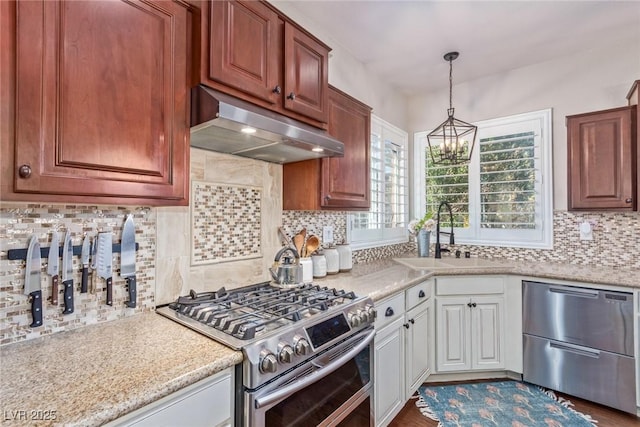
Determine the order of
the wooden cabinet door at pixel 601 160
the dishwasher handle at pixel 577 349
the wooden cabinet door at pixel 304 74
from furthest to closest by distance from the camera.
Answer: the wooden cabinet door at pixel 601 160 < the dishwasher handle at pixel 577 349 < the wooden cabinet door at pixel 304 74

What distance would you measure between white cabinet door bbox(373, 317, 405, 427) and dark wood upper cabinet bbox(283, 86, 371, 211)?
837mm

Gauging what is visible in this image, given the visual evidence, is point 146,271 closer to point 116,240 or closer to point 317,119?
point 116,240

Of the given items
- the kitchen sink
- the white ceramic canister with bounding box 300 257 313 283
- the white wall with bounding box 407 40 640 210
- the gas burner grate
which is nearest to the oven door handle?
the gas burner grate

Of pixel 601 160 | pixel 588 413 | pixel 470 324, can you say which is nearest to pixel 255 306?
pixel 470 324

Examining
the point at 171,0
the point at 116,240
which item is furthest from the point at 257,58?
the point at 116,240

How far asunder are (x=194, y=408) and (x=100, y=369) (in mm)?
284

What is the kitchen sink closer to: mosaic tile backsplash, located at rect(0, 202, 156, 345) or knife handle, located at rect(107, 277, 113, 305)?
mosaic tile backsplash, located at rect(0, 202, 156, 345)

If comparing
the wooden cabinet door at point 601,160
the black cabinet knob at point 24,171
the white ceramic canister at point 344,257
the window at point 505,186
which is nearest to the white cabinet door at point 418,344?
the white ceramic canister at point 344,257

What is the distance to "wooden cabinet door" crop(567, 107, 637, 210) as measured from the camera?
2229 mm

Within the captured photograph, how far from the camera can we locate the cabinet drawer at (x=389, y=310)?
5.74ft

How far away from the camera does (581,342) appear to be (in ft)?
7.00

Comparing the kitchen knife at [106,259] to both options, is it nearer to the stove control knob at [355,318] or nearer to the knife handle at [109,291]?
the knife handle at [109,291]

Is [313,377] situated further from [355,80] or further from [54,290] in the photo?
[355,80]

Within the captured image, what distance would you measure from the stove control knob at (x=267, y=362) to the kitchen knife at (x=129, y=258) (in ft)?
2.26
